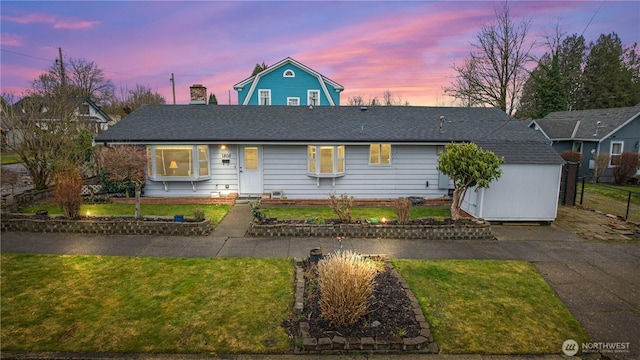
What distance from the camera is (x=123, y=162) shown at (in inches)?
480

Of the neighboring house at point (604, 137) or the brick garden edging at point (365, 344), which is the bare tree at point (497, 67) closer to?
the neighboring house at point (604, 137)

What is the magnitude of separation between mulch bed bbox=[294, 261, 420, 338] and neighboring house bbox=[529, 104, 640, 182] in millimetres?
23517

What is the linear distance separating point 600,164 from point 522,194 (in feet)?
49.0

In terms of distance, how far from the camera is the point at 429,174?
1439 centimetres

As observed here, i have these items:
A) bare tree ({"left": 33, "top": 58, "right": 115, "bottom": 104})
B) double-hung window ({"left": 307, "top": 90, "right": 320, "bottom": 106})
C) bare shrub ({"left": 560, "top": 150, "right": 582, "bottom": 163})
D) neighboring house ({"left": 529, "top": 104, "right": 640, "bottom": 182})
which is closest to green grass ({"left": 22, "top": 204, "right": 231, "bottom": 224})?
double-hung window ({"left": 307, "top": 90, "right": 320, "bottom": 106})

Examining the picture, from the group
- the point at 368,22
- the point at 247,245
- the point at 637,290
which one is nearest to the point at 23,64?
the point at 368,22

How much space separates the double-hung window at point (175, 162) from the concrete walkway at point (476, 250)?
4462 mm

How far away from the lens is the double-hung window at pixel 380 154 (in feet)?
46.0

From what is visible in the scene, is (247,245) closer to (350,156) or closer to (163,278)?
(163,278)

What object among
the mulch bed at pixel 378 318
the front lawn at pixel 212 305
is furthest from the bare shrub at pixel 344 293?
the front lawn at pixel 212 305

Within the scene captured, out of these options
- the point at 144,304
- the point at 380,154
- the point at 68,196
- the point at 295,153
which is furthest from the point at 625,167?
the point at 68,196

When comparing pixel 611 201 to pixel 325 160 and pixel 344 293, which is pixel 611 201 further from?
pixel 344 293

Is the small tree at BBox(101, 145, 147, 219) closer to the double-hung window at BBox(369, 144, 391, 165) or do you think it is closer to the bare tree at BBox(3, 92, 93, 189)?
the bare tree at BBox(3, 92, 93, 189)

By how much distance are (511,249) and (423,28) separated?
12.2 metres
